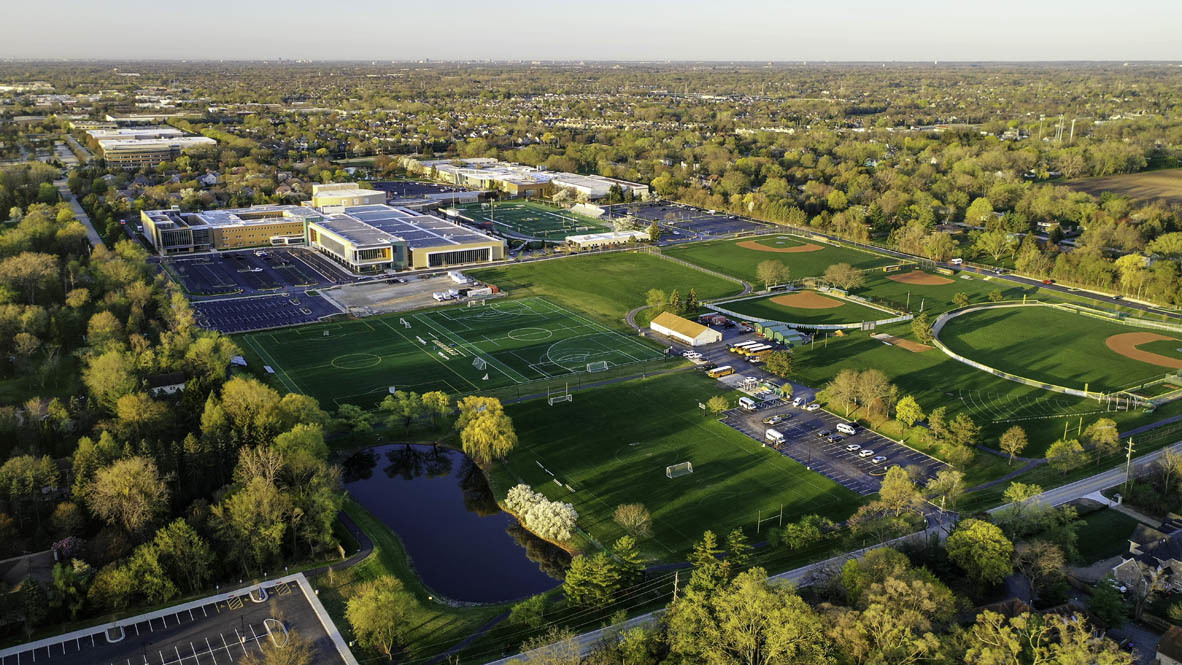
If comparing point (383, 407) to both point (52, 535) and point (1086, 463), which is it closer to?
point (52, 535)

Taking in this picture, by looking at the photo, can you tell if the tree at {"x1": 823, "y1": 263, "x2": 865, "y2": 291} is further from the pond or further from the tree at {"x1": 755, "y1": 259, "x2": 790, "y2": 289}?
the pond

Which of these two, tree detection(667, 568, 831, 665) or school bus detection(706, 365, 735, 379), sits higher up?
tree detection(667, 568, 831, 665)

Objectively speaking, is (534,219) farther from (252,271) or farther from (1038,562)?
(1038,562)

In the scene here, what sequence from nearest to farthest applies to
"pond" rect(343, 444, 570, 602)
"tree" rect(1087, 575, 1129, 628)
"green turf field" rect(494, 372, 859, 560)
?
"tree" rect(1087, 575, 1129, 628) → "pond" rect(343, 444, 570, 602) → "green turf field" rect(494, 372, 859, 560)

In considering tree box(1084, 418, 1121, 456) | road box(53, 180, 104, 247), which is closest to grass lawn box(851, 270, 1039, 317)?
tree box(1084, 418, 1121, 456)

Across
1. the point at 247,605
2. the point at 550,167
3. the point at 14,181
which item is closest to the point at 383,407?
the point at 247,605

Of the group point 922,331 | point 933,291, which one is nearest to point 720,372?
point 922,331

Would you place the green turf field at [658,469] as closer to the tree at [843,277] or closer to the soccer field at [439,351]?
the soccer field at [439,351]
